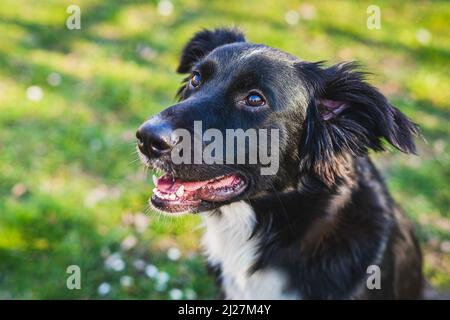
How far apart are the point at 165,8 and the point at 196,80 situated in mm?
4286

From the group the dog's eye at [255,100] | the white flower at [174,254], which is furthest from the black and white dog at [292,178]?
the white flower at [174,254]

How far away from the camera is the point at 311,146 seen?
2557mm

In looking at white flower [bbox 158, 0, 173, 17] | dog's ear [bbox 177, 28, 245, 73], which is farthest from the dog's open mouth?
white flower [bbox 158, 0, 173, 17]

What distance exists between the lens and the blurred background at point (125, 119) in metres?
3.54

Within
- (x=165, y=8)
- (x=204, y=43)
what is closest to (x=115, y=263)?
(x=204, y=43)

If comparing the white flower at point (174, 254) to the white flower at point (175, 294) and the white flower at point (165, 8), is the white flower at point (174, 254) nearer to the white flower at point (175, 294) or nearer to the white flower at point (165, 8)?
the white flower at point (175, 294)

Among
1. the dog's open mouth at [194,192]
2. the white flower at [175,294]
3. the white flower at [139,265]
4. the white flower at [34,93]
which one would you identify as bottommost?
the white flower at [175,294]

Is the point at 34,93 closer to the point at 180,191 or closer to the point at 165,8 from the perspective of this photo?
the point at 165,8

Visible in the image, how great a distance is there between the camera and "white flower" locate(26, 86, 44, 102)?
16.4 feet

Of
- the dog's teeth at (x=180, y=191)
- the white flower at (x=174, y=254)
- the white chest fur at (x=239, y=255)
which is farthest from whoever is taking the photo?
the white flower at (x=174, y=254)

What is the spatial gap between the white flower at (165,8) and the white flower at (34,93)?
2.26 meters

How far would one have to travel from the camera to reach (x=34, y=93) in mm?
5043

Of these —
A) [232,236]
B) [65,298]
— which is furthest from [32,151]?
[232,236]
